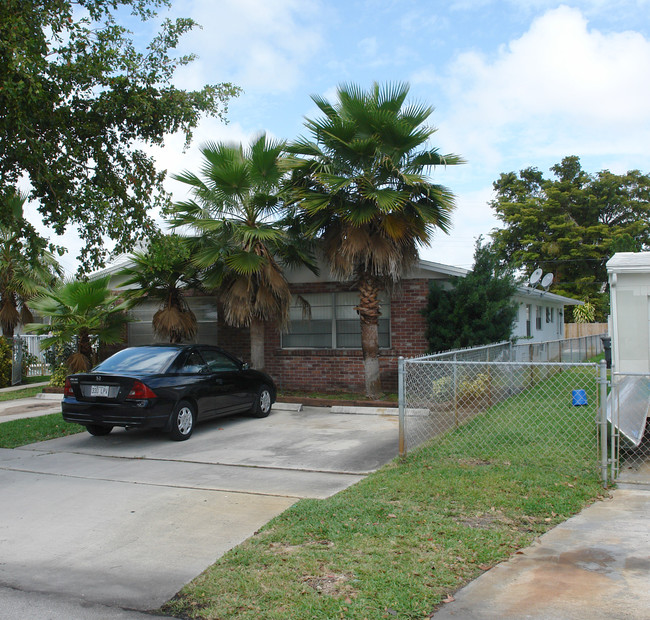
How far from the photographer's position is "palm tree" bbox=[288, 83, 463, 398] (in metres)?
12.5

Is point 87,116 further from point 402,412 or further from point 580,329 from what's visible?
point 580,329

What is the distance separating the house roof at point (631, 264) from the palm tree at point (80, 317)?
11142mm

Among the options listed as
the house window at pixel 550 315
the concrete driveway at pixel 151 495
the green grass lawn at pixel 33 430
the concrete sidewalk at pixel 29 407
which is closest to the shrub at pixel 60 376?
the concrete sidewalk at pixel 29 407

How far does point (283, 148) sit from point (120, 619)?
35.7ft

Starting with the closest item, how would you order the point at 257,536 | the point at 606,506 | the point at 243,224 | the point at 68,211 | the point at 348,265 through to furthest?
the point at 257,536 < the point at 606,506 < the point at 68,211 < the point at 348,265 < the point at 243,224

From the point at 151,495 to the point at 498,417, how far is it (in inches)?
226

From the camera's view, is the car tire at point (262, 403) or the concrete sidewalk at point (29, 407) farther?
the concrete sidewalk at point (29, 407)

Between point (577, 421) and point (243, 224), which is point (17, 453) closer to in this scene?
point (243, 224)

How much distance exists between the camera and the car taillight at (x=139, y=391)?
30.5 ft

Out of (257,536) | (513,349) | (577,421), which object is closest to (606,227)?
(513,349)

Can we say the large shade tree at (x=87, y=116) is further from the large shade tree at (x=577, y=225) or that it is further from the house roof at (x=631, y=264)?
the large shade tree at (x=577, y=225)

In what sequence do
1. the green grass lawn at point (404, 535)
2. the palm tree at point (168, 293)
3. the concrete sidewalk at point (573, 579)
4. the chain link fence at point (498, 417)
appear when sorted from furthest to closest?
the palm tree at point (168, 293) < the chain link fence at point (498, 417) < the green grass lawn at point (404, 535) < the concrete sidewalk at point (573, 579)

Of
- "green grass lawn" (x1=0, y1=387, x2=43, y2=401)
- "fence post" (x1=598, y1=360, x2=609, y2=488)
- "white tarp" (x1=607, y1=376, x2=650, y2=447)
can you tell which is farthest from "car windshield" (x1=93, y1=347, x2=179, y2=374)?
"green grass lawn" (x1=0, y1=387, x2=43, y2=401)

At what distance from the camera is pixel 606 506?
19.7ft
